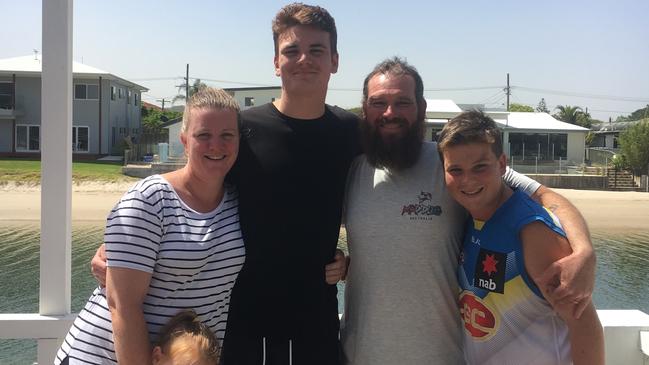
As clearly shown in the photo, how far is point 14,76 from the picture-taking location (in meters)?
35.0

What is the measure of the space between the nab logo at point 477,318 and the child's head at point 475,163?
37 centimetres

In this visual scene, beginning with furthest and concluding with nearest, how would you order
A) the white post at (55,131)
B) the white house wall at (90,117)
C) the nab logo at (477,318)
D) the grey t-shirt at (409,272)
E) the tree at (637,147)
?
the white house wall at (90,117), the tree at (637,147), the white post at (55,131), the grey t-shirt at (409,272), the nab logo at (477,318)

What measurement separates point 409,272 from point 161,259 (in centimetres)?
109

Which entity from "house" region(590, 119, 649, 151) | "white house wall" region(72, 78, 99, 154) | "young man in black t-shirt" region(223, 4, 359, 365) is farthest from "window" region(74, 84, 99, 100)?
"house" region(590, 119, 649, 151)

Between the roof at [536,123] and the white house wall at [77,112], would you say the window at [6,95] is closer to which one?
the white house wall at [77,112]

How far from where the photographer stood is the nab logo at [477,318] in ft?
7.49

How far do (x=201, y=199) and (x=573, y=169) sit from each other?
36302 mm

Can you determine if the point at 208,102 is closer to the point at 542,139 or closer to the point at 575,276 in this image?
the point at 575,276

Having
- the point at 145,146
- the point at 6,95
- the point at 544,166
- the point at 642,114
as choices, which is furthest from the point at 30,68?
the point at 642,114

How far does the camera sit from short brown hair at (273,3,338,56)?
8.96 ft

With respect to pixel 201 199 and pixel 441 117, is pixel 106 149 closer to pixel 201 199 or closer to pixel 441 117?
pixel 441 117

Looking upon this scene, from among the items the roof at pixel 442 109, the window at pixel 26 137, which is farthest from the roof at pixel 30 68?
the roof at pixel 442 109

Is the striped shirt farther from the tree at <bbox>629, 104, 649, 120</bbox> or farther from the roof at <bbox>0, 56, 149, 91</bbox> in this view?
the tree at <bbox>629, 104, 649, 120</bbox>

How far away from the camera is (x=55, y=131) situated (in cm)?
292
